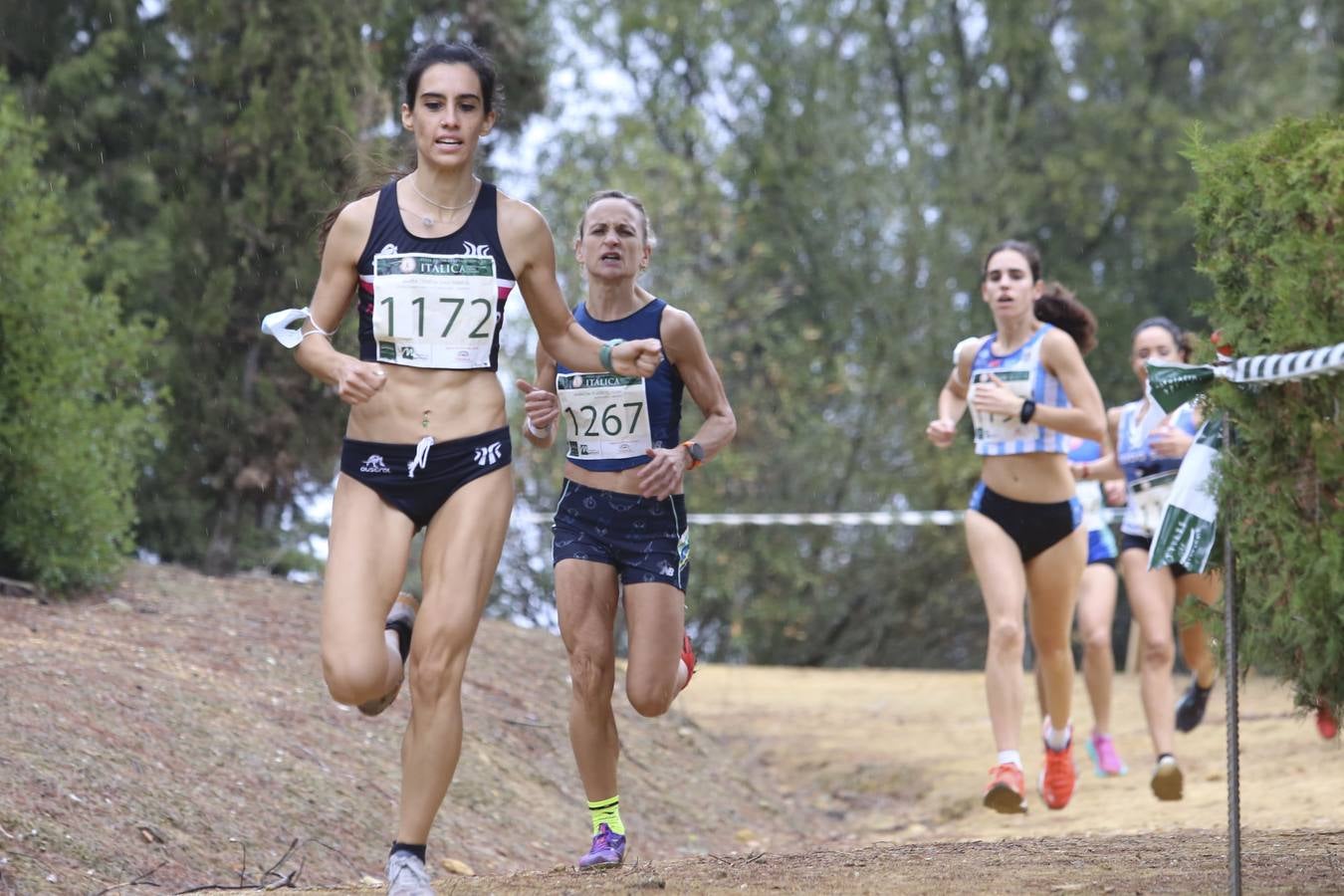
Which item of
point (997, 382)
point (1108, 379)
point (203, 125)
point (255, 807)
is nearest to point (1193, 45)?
point (1108, 379)

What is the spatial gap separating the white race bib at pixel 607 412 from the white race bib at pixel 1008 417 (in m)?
2.46

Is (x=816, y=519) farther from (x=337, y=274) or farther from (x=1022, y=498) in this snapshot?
(x=337, y=274)

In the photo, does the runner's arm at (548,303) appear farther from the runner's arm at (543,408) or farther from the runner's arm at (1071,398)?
the runner's arm at (1071,398)

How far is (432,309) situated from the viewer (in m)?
4.96

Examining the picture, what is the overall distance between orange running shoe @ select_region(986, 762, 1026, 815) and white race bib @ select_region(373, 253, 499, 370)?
356 centimetres

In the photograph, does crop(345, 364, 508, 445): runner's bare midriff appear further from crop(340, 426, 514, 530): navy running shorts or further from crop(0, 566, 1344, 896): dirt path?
crop(0, 566, 1344, 896): dirt path

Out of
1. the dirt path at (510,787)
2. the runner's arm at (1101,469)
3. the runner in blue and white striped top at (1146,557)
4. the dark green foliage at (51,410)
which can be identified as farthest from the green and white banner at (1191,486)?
the dark green foliage at (51,410)

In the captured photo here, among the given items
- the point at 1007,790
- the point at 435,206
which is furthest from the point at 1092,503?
the point at 435,206

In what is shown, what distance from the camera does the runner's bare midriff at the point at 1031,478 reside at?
7852 mm

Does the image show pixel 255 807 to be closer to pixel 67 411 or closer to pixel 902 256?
pixel 67 411

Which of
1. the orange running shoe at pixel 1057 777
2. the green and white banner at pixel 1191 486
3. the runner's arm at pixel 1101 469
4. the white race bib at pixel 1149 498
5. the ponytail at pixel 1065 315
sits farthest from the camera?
the runner's arm at pixel 1101 469

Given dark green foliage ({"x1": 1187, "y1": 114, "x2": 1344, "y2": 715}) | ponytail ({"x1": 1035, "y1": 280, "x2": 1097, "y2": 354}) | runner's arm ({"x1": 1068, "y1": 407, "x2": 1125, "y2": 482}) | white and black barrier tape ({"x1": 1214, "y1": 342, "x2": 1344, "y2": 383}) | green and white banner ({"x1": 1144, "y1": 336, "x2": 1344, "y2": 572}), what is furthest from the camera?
runner's arm ({"x1": 1068, "y1": 407, "x2": 1125, "y2": 482})

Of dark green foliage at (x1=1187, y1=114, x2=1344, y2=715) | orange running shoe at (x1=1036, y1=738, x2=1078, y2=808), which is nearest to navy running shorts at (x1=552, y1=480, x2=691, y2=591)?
dark green foliage at (x1=1187, y1=114, x2=1344, y2=715)

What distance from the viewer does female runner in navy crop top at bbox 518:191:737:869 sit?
5836 mm
